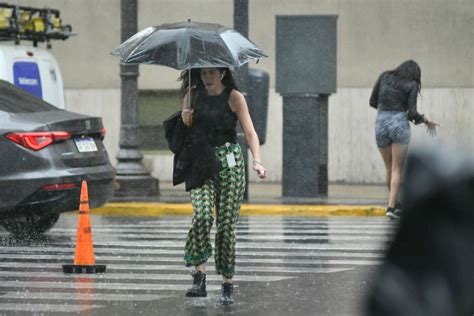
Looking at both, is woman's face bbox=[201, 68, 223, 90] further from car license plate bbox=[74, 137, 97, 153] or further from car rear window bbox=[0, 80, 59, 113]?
car rear window bbox=[0, 80, 59, 113]

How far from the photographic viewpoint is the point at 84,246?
33.3 feet

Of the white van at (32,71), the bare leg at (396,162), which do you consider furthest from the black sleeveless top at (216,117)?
the white van at (32,71)

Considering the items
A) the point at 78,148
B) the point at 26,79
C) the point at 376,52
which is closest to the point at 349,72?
the point at 376,52

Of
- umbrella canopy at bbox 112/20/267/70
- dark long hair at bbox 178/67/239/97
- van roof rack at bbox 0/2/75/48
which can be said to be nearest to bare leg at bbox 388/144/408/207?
van roof rack at bbox 0/2/75/48

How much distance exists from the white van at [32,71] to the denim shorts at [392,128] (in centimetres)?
444

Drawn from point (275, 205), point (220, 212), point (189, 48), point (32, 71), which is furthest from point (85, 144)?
point (275, 205)

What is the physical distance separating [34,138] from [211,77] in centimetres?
412

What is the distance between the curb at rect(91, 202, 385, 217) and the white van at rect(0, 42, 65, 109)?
168cm

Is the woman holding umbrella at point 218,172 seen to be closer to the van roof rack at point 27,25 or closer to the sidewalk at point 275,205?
the sidewalk at point 275,205

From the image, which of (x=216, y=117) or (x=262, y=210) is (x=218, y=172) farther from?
(x=262, y=210)

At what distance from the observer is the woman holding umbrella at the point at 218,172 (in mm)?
8320

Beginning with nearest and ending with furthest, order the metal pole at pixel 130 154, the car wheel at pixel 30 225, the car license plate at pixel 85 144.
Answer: the car license plate at pixel 85 144 → the car wheel at pixel 30 225 → the metal pole at pixel 130 154

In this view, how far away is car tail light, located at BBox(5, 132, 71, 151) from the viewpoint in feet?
40.3

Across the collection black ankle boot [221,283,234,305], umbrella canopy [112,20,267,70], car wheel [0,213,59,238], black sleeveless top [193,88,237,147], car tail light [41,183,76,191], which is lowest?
car wheel [0,213,59,238]
